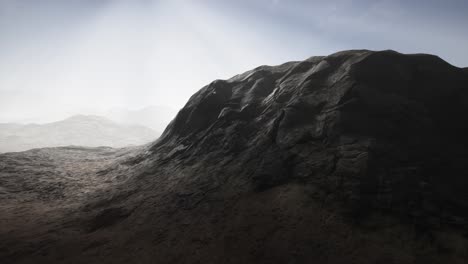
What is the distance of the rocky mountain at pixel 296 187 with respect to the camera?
810cm

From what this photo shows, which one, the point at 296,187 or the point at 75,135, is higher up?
the point at 75,135

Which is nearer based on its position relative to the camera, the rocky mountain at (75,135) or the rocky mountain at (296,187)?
the rocky mountain at (296,187)

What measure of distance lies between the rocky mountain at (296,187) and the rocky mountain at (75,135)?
105 meters

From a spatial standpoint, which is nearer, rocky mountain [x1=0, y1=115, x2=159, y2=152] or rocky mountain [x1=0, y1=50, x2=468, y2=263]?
rocky mountain [x1=0, y1=50, x2=468, y2=263]

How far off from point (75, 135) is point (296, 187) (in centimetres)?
15665

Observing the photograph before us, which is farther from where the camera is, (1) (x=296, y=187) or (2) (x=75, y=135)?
(2) (x=75, y=135)

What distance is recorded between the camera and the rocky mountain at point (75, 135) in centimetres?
12425

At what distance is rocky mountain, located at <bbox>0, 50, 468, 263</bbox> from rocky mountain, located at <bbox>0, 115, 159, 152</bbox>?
A: 345 ft

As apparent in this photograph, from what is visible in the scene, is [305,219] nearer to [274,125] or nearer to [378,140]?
[378,140]

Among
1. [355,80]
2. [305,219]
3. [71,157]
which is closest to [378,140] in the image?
[355,80]

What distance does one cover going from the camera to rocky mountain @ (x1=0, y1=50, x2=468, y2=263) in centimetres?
810

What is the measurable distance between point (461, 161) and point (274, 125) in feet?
28.4

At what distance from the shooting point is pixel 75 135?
448 feet

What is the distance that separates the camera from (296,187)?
1060cm
